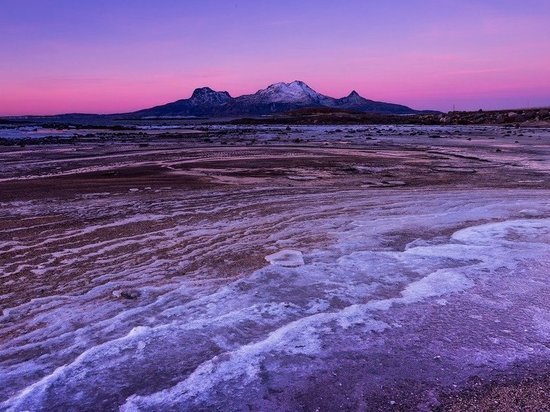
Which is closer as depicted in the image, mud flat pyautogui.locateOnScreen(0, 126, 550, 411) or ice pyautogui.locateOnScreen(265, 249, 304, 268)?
mud flat pyautogui.locateOnScreen(0, 126, 550, 411)

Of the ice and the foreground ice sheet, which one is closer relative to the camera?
the foreground ice sheet

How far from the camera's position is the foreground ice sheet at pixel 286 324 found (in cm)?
383

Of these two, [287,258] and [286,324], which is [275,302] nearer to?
[286,324]

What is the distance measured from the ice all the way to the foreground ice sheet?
0.04m

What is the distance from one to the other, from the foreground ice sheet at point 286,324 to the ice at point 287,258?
0.04m

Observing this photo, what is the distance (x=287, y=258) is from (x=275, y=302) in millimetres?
1615

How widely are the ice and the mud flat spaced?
0.10 ft

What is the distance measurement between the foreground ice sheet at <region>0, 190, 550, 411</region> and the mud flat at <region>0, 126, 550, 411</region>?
2cm

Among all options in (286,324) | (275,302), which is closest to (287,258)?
(275,302)

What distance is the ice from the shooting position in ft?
22.3

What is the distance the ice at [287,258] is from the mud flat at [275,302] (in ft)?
0.10

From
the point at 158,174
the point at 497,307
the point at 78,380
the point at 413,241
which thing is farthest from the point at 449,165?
the point at 78,380

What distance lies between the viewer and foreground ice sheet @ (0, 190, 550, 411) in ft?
12.6

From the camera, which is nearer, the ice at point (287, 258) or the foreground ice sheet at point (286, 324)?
the foreground ice sheet at point (286, 324)
